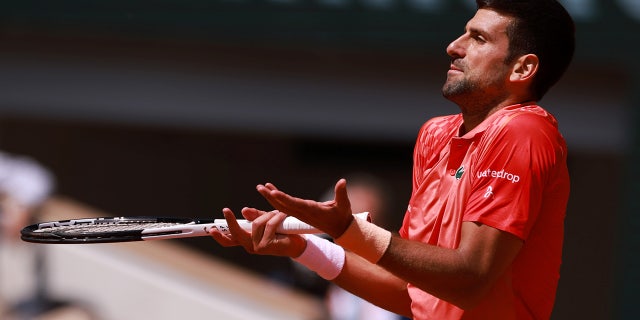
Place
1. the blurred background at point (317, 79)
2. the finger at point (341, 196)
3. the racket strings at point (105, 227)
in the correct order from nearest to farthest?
the finger at point (341, 196) < the racket strings at point (105, 227) < the blurred background at point (317, 79)

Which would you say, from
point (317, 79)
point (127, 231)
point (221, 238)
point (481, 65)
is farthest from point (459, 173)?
point (317, 79)

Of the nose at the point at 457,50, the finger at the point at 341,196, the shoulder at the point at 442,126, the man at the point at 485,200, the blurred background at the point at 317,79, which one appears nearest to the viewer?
the finger at the point at 341,196

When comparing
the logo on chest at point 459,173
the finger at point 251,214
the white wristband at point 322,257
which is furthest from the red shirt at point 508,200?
the finger at point 251,214

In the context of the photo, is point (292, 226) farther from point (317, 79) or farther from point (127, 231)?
point (317, 79)

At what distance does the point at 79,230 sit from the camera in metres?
4.19

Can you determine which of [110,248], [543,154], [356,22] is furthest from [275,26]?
[543,154]

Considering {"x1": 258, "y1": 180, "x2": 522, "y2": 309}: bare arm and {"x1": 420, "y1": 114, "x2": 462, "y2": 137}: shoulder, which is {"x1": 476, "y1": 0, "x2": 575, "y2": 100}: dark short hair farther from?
{"x1": 258, "y1": 180, "x2": 522, "y2": 309}: bare arm

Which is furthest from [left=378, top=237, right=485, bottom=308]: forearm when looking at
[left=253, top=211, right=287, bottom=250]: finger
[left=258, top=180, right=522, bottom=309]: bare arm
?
[left=253, top=211, right=287, bottom=250]: finger

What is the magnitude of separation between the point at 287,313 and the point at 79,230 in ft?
14.5

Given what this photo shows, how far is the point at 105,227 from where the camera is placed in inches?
167

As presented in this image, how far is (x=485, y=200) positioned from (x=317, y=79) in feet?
30.8

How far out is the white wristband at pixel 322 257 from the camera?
3.89 metres

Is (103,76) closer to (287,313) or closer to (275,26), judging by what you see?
(275,26)

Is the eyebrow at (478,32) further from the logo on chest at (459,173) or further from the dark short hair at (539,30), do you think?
the logo on chest at (459,173)
